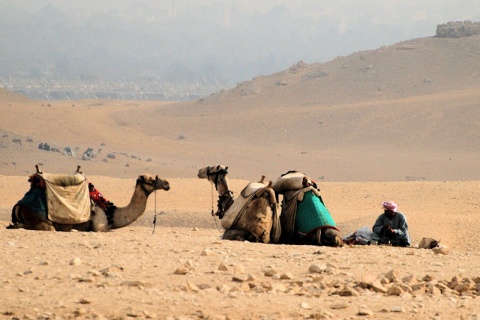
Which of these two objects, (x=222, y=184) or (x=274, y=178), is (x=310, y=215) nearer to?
(x=222, y=184)

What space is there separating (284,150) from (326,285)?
36.5 m

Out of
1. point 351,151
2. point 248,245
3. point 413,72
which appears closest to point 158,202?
point 248,245

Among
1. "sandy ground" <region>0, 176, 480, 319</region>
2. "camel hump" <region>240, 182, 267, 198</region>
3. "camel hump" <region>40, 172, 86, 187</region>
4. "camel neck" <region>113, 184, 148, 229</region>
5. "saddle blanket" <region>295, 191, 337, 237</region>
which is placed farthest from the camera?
"camel neck" <region>113, 184, 148, 229</region>

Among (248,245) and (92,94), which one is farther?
(92,94)

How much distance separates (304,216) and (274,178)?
24435mm

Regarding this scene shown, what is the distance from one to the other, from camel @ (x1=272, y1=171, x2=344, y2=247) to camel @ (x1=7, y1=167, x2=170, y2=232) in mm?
2625

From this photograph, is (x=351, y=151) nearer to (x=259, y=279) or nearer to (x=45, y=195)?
(x=45, y=195)

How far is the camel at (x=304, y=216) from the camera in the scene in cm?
1101

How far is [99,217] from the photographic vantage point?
13195mm

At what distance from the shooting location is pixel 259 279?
8.05 meters

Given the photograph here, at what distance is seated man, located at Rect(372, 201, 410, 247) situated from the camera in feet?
38.9

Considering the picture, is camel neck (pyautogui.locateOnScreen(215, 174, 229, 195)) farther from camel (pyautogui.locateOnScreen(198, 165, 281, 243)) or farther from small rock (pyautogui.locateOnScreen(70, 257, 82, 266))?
small rock (pyautogui.locateOnScreen(70, 257, 82, 266))

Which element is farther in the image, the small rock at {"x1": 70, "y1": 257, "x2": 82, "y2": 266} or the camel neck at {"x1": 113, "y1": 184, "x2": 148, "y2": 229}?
the camel neck at {"x1": 113, "y1": 184, "x2": 148, "y2": 229}

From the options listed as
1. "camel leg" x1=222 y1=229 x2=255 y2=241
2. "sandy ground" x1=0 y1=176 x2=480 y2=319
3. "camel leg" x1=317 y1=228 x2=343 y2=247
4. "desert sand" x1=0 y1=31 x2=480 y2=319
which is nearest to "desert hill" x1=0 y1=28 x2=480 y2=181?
"desert sand" x1=0 y1=31 x2=480 y2=319
